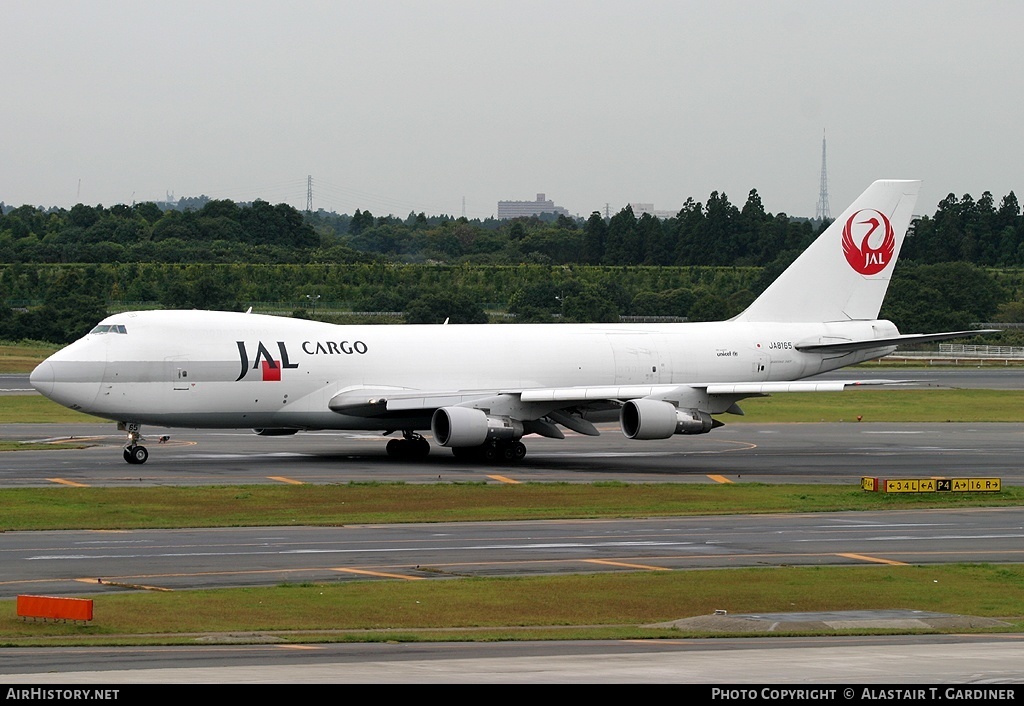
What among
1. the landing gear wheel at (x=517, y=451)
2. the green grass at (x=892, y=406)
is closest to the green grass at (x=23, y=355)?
the green grass at (x=892, y=406)

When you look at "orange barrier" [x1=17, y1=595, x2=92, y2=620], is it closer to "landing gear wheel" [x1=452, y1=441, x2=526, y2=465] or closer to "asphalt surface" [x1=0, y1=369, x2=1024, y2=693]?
"asphalt surface" [x1=0, y1=369, x2=1024, y2=693]

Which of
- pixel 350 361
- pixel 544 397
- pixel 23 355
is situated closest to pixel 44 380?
pixel 350 361

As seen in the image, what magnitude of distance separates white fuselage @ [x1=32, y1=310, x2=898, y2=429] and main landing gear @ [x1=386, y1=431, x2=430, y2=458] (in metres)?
1.58

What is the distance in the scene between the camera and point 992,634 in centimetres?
2223

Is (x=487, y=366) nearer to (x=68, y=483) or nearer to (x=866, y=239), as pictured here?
(x=68, y=483)

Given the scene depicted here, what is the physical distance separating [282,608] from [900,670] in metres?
11.1

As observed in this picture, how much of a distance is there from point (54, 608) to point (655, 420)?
97.8 feet

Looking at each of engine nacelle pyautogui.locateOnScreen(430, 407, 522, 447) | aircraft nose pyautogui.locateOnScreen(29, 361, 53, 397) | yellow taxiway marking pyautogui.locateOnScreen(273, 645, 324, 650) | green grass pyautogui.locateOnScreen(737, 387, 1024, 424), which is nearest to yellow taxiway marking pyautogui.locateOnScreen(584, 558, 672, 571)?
yellow taxiway marking pyautogui.locateOnScreen(273, 645, 324, 650)

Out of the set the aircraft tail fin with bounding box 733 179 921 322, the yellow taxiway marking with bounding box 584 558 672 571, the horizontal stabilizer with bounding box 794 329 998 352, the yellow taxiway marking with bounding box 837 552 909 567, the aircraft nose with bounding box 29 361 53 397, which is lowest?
the yellow taxiway marking with bounding box 584 558 672 571

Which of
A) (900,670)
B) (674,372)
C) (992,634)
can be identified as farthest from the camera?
(674,372)

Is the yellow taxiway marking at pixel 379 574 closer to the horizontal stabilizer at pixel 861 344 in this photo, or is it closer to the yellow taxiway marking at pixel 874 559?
the yellow taxiway marking at pixel 874 559

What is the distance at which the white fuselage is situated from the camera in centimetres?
4916
